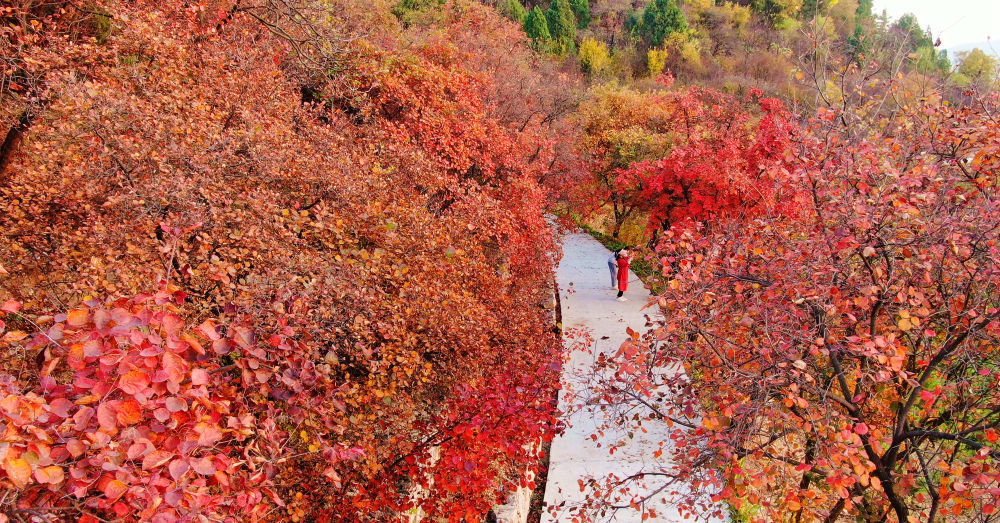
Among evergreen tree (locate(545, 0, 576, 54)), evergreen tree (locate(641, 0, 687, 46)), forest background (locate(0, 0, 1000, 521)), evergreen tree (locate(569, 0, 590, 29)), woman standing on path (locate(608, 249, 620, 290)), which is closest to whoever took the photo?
forest background (locate(0, 0, 1000, 521))

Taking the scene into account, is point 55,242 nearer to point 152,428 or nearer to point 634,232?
point 152,428

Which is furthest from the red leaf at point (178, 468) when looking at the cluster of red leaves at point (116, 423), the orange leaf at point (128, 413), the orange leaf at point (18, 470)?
the orange leaf at point (18, 470)

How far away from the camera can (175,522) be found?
2512mm

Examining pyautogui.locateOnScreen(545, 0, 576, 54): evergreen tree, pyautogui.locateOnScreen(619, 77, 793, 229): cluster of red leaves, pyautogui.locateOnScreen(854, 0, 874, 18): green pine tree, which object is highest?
pyautogui.locateOnScreen(854, 0, 874, 18): green pine tree

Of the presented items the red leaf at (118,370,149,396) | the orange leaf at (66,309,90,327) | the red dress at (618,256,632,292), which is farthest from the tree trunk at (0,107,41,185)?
the red dress at (618,256,632,292)

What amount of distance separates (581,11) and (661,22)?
7.73 m

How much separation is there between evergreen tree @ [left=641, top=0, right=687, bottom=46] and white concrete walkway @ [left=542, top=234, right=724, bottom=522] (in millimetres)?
28107

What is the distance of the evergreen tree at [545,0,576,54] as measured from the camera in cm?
4147

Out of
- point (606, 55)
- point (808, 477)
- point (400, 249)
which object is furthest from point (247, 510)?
point (606, 55)

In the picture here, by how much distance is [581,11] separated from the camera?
162 feet

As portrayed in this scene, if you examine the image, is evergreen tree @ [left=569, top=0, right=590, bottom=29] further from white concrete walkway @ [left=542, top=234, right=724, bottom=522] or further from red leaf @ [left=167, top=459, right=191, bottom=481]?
red leaf @ [left=167, top=459, right=191, bottom=481]

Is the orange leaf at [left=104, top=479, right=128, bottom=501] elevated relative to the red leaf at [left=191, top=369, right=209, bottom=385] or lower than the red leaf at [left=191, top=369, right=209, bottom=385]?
lower

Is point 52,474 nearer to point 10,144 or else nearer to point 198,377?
point 198,377

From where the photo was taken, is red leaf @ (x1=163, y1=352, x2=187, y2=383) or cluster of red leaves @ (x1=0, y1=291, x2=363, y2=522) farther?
red leaf @ (x1=163, y1=352, x2=187, y2=383)
